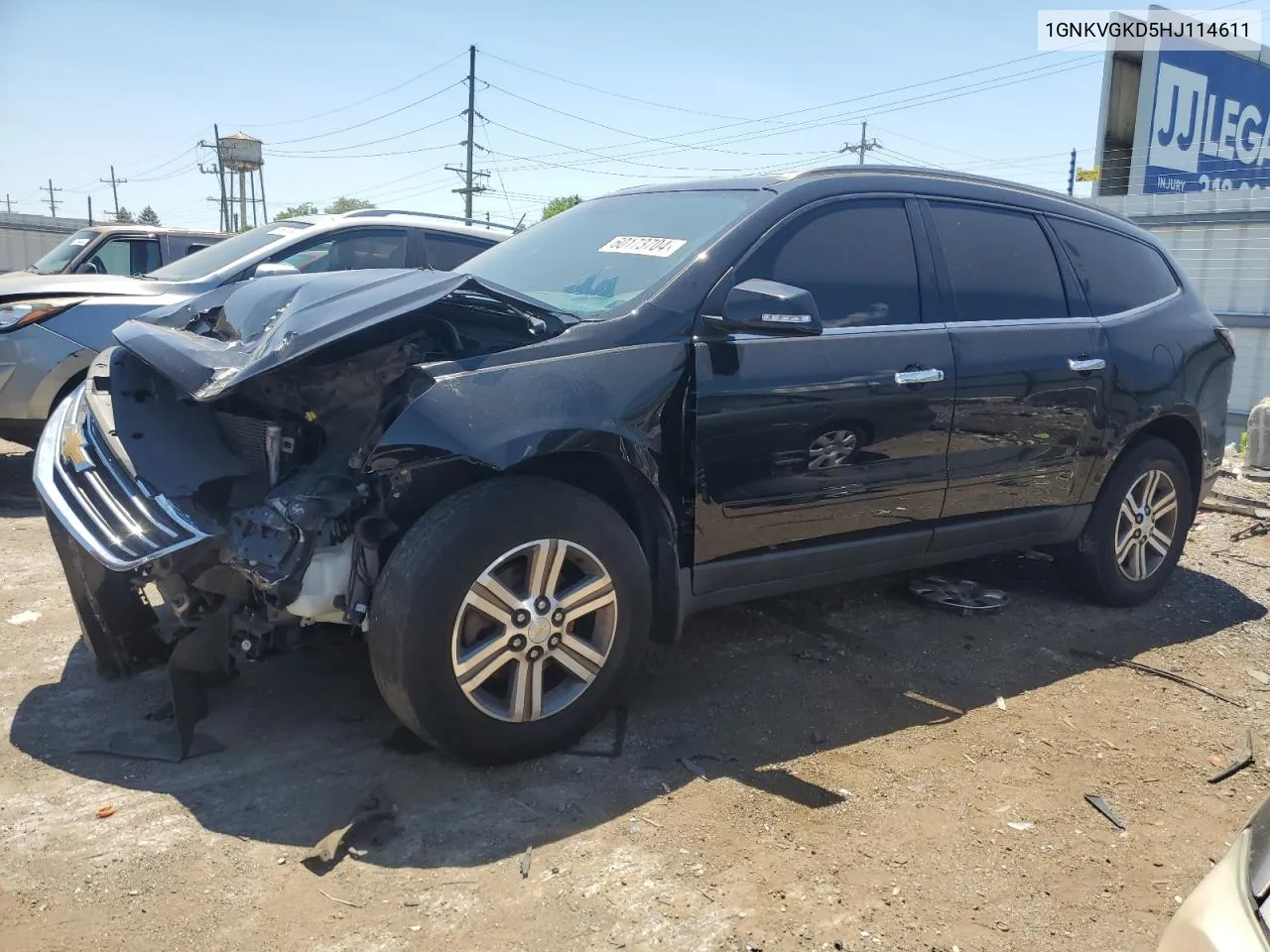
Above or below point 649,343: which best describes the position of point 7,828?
below

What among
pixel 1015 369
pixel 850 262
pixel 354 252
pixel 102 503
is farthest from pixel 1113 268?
pixel 354 252

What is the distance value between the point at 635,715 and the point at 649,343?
4.25ft

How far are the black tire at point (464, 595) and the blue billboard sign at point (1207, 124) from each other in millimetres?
22304

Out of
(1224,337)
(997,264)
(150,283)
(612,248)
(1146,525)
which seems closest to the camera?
(612,248)

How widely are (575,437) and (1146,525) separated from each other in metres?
3.37

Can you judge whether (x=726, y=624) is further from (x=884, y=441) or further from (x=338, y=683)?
(x=338, y=683)

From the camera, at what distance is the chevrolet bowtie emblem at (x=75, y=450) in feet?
10.8

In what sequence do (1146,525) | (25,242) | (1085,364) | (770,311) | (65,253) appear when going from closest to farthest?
(770,311), (1085,364), (1146,525), (65,253), (25,242)

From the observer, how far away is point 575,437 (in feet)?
10.0

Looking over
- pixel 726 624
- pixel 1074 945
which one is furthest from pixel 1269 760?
pixel 726 624

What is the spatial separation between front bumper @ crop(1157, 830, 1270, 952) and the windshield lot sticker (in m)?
2.52

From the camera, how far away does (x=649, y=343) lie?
3.26 m

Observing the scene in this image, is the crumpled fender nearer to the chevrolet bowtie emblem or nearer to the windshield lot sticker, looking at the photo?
the windshield lot sticker

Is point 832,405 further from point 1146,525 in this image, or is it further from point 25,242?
point 25,242
